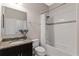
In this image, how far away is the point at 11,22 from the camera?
1.48 m

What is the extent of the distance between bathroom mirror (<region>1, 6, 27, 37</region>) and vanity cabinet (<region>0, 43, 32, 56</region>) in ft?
0.79

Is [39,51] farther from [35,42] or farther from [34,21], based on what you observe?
[34,21]

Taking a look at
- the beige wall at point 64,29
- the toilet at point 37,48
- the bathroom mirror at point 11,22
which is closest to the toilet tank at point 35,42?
the toilet at point 37,48

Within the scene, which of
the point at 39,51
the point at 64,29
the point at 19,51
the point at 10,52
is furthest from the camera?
the point at 64,29

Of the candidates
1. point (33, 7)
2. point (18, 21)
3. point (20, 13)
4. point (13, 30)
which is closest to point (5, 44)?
point (13, 30)

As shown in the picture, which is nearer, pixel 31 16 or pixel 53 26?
pixel 31 16

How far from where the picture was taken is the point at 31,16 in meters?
1.61

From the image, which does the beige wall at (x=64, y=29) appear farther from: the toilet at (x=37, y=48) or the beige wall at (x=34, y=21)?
the toilet at (x=37, y=48)

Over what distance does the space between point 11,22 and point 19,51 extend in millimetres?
521

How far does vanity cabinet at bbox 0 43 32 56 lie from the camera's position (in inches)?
50.8

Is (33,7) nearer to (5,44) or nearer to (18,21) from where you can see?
(18,21)

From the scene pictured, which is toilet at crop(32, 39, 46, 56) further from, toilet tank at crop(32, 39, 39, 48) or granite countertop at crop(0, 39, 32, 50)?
granite countertop at crop(0, 39, 32, 50)

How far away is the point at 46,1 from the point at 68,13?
0.82m

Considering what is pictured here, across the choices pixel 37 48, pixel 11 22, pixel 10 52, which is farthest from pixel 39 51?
pixel 11 22
